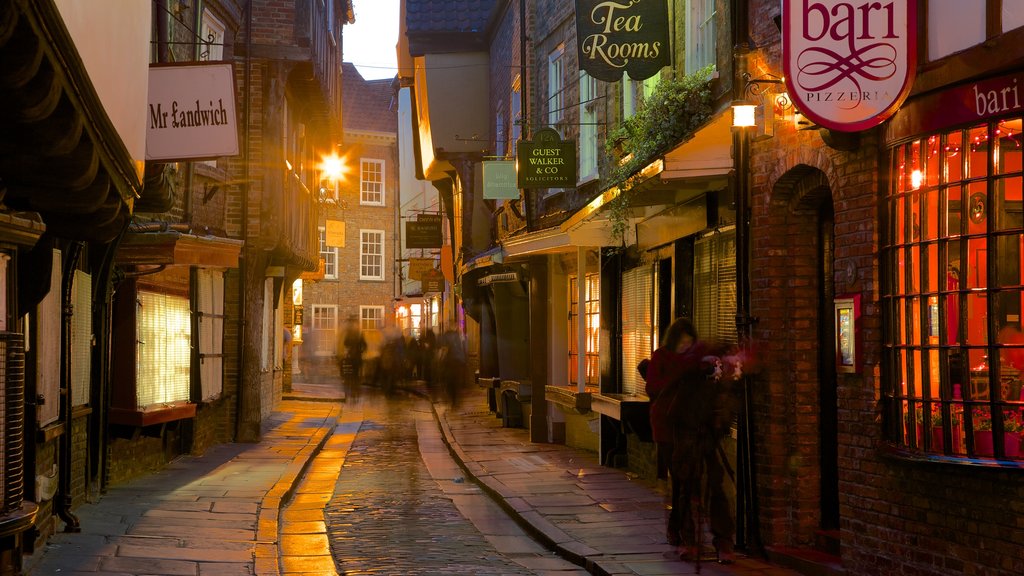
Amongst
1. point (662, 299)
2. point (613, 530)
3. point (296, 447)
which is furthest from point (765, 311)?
point (296, 447)

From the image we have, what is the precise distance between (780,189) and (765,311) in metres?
0.97

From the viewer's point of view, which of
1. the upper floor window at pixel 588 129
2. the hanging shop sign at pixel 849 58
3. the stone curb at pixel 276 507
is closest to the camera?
the hanging shop sign at pixel 849 58

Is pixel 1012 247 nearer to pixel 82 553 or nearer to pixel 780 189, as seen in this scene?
pixel 780 189

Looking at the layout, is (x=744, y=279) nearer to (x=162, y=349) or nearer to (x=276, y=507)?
(x=276, y=507)

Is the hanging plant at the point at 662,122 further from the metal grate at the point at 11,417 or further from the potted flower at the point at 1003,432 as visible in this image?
the metal grate at the point at 11,417

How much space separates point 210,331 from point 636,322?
671 cm

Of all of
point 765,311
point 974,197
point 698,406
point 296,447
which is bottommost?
point 296,447

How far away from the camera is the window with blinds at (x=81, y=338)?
36.3 feet

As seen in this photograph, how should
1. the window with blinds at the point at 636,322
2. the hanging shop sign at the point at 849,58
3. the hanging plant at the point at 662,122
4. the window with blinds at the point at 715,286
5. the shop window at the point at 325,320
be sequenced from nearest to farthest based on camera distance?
the hanging shop sign at the point at 849,58 → the window with blinds at the point at 715,286 → the hanging plant at the point at 662,122 → the window with blinds at the point at 636,322 → the shop window at the point at 325,320

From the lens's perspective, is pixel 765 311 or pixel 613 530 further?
pixel 613 530

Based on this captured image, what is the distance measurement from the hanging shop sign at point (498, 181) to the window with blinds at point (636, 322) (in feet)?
18.9

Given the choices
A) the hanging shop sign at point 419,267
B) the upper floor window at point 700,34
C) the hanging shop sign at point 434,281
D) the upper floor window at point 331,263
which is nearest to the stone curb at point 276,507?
the upper floor window at point 700,34

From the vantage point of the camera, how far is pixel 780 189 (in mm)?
9484

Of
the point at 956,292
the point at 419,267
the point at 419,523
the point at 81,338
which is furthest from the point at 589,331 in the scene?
the point at 419,267
